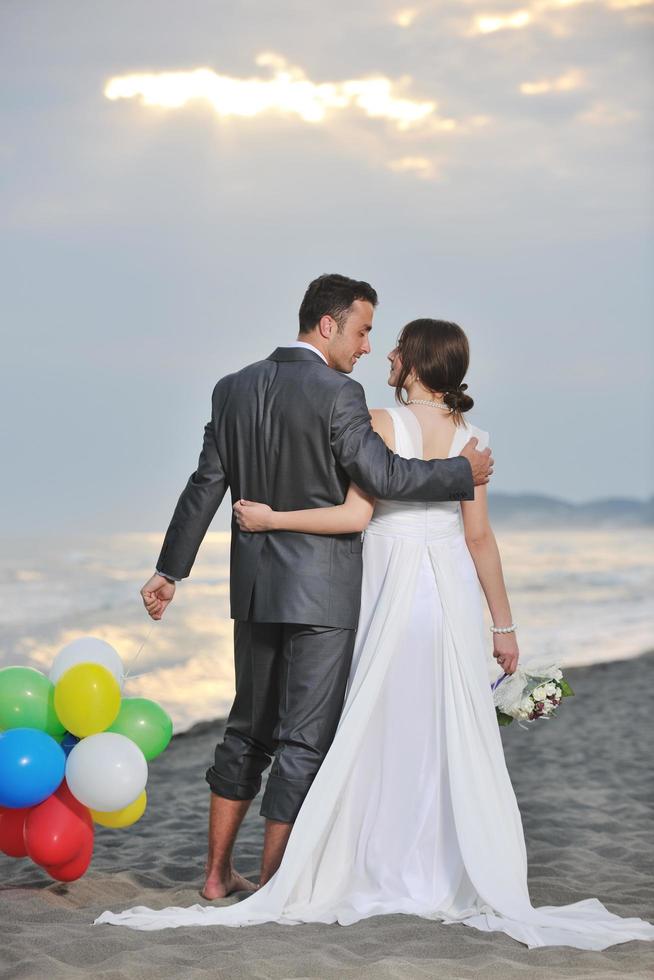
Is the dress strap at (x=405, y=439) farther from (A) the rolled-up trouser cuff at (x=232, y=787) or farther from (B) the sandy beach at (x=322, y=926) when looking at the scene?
(B) the sandy beach at (x=322, y=926)

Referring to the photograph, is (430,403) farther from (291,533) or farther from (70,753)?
(70,753)

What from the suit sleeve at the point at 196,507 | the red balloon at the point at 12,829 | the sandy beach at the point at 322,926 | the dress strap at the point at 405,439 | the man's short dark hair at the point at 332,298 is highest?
the man's short dark hair at the point at 332,298

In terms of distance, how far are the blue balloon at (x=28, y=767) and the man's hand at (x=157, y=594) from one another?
48cm

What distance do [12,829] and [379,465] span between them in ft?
4.92

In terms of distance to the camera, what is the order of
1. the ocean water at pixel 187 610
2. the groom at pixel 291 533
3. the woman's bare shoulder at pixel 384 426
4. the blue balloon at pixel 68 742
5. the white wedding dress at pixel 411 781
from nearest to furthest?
the white wedding dress at pixel 411 781 → the groom at pixel 291 533 → the woman's bare shoulder at pixel 384 426 → the blue balloon at pixel 68 742 → the ocean water at pixel 187 610

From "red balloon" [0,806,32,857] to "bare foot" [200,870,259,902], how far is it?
54 centimetres

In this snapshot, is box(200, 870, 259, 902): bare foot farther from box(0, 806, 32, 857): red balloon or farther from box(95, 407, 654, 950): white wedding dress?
box(0, 806, 32, 857): red balloon

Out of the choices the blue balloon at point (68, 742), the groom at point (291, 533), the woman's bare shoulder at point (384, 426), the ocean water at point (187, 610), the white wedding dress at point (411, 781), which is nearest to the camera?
the white wedding dress at point (411, 781)

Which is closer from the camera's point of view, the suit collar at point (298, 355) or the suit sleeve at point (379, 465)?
the suit sleeve at point (379, 465)

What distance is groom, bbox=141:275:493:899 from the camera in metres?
3.22

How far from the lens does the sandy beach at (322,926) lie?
8.77 ft

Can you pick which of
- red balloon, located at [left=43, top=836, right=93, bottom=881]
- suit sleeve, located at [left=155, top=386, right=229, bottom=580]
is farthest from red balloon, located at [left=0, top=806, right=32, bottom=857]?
suit sleeve, located at [left=155, top=386, right=229, bottom=580]

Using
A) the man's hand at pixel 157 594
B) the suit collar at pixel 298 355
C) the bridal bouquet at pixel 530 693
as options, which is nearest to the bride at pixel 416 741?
the bridal bouquet at pixel 530 693

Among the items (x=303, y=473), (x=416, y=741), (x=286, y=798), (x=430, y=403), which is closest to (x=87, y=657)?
(x=286, y=798)
